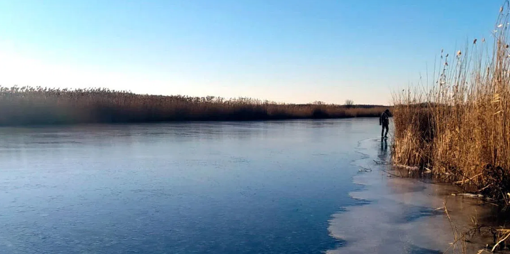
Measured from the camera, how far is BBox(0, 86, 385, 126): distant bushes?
1838 centimetres

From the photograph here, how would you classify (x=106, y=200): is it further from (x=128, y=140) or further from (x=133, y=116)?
(x=133, y=116)

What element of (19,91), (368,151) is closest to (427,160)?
(368,151)

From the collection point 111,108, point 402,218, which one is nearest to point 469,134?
point 402,218

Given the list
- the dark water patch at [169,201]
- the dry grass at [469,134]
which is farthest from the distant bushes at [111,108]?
the dry grass at [469,134]

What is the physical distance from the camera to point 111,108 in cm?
2103

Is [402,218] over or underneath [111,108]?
underneath

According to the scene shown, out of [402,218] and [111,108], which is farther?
[111,108]

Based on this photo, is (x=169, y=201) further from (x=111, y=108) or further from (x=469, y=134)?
(x=111, y=108)

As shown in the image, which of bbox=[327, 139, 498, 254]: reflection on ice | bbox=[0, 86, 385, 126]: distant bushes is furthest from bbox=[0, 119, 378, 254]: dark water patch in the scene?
bbox=[0, 86, 385, 126]: distant bushes

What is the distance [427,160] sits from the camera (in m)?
7.04

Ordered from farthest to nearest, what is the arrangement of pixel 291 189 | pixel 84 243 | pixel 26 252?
pixel 291 189, pixel 84 243, pixel 26 252

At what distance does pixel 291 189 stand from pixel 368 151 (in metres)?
5.03

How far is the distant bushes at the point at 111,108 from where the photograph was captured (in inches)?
723

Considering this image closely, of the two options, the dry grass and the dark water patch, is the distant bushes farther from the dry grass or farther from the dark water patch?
the dry grass
